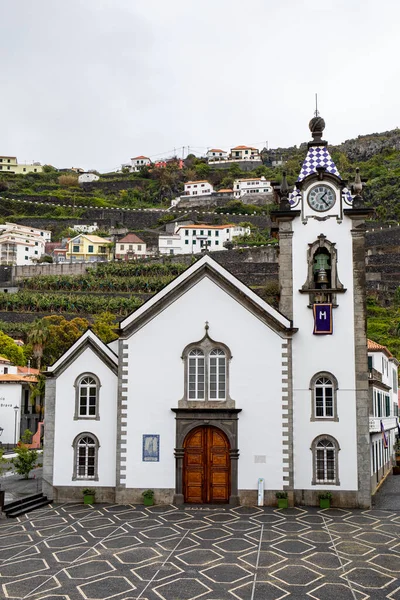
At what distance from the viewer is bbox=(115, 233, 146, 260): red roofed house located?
402 ft

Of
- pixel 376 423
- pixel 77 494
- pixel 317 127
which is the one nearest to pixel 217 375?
pixel 77 494

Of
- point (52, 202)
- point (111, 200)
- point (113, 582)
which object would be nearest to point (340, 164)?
point (111, 200)

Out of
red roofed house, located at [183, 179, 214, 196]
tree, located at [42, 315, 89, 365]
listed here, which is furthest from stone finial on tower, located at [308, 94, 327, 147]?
red roofed house, located at [183, 179, 214, 196]

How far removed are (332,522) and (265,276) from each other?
263 ft

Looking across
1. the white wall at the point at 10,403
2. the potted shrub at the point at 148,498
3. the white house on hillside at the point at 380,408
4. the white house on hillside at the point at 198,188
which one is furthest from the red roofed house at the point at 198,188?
the potted shrub at the point at 148,498

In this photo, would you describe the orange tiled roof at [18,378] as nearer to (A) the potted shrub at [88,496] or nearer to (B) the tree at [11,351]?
(B) the tree at [11,351]

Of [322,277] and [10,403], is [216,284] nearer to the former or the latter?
[322,277]

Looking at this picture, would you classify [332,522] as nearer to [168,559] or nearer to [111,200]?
[168,559]

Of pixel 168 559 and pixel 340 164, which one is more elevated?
pixel 340 164

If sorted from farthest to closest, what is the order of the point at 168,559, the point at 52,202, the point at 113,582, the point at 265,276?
the point at 52,202 < the point at 265,276 < the point at 168,559 < the point at 113,582

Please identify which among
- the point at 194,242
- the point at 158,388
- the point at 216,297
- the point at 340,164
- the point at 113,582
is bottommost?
the point at 113,582

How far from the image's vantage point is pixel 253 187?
516ft

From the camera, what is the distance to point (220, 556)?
1689 centimetres

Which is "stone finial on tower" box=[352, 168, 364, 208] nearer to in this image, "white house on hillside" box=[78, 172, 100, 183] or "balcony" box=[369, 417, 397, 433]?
"balcony" box=[369, 417, 397, 433]
